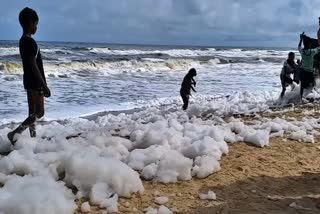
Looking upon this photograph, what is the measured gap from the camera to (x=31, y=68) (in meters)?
4.78

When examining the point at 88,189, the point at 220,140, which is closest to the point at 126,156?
the point at 88,189

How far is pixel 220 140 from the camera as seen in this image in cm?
534

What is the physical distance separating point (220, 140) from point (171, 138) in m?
0.68

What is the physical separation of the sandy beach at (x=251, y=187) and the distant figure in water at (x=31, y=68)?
1.71 m

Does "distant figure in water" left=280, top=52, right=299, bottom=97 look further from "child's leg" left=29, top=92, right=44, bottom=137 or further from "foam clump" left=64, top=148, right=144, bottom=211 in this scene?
"foam clump" left=64, top=148, right=144, bottom=211

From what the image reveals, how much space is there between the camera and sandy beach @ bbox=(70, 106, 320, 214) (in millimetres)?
3744

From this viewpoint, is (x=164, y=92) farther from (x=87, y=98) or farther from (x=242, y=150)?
(x=242, y=150)

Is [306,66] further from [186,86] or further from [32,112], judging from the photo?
[32,112]

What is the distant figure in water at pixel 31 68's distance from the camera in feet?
15.6

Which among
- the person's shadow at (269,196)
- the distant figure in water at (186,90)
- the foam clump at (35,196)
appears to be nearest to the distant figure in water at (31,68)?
the foam clump at (35,196)

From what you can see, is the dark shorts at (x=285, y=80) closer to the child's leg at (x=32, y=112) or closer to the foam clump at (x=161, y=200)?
the child's leg at (x=32, y=112)

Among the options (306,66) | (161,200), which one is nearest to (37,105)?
(161,200)

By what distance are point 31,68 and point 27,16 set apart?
580mm

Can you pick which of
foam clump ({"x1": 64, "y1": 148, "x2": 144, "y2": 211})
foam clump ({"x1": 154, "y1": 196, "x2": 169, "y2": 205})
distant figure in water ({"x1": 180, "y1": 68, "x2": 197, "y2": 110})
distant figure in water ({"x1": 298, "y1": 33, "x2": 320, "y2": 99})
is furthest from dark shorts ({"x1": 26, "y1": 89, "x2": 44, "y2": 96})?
distant figure in water ({"x1": 298, "y1": 33, "x2": 320, "y2": 99})
